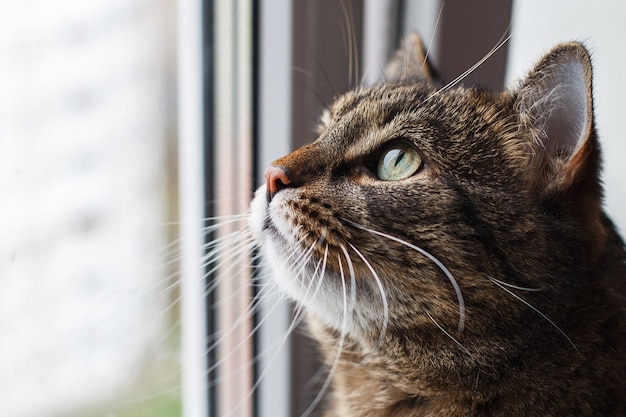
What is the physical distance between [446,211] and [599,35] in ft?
1.29

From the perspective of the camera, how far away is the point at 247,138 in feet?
3.23

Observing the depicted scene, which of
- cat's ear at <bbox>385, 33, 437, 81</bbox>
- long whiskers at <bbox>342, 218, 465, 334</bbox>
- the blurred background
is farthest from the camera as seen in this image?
cat's ear at <bbox>385, 33, 437, 81</bbox>

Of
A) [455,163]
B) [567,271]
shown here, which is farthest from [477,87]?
[567,271]

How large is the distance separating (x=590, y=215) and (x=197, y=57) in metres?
0.59

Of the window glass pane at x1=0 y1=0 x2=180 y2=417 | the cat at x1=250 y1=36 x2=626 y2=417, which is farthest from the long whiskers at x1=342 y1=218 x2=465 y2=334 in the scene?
the window glass pane at x1=0 y1=0 x2=180 y2=417

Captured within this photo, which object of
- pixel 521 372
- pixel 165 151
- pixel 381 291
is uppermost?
pixel 165 151

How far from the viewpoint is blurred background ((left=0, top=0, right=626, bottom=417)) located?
768 mm

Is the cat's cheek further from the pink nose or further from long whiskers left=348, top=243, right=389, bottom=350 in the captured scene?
long whiskers left=348, top=243, right=389, bottom=350

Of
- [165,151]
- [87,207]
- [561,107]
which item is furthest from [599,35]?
[87,207]

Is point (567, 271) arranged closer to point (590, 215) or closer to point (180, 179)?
point (590, 215)

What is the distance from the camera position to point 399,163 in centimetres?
74

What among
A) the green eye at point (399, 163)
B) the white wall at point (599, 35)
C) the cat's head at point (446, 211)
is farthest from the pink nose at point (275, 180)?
the white wall at point (599, 35)

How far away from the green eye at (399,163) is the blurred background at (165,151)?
0.71 ft

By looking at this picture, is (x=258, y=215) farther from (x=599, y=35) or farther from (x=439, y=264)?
(x=599, y=35)
